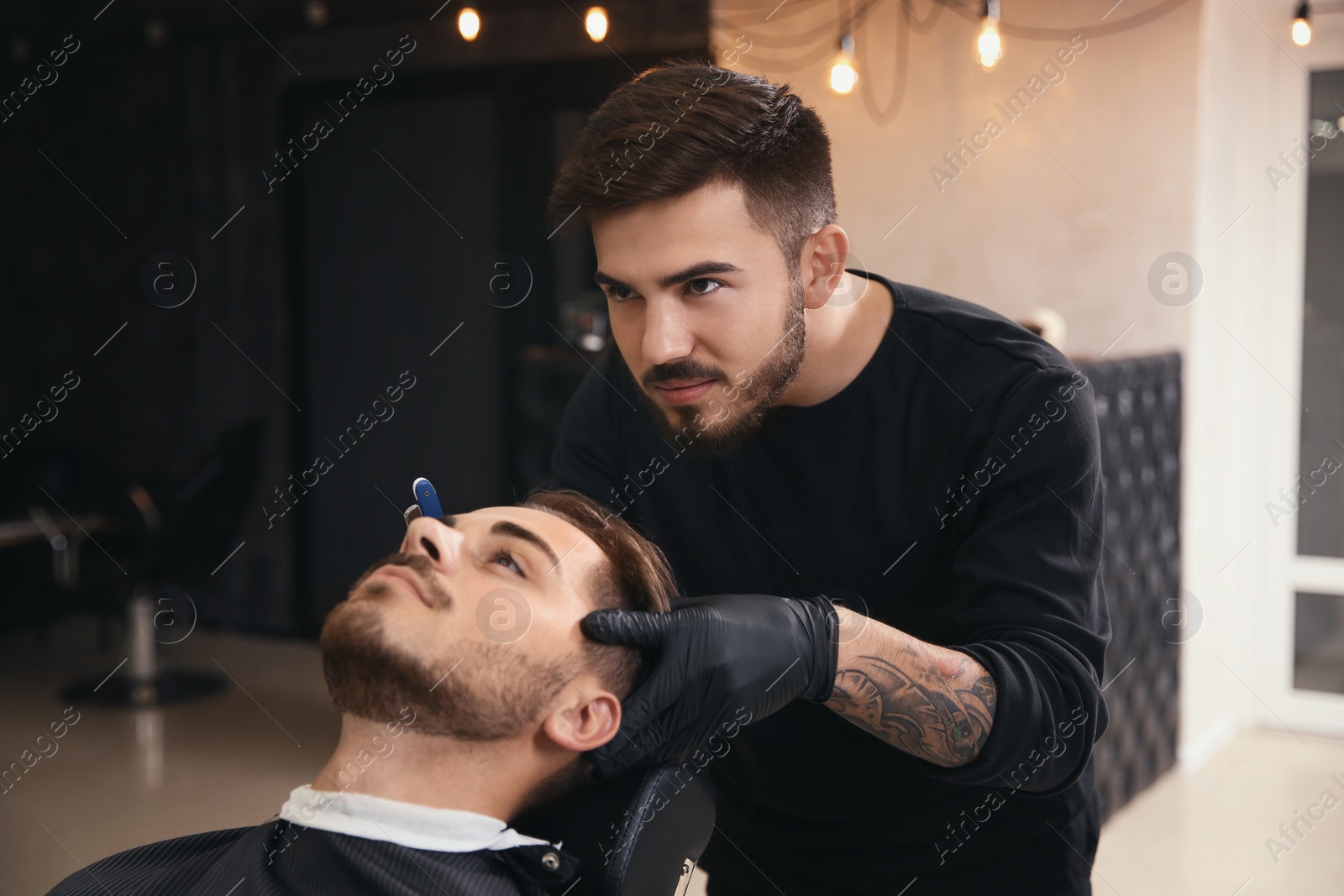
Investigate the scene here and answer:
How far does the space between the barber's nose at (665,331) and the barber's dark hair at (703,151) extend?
0.42 feet

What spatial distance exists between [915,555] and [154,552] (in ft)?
13.9

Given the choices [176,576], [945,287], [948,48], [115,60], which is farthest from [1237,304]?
[115,60]

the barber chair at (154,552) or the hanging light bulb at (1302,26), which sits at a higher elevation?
the hanging light bulb at (1302,26)

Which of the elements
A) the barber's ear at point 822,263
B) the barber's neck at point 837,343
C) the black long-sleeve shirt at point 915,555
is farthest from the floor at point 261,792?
the barber's ear at point 822,263

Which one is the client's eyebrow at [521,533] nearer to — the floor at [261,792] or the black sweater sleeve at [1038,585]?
the black sweater sleeve at [1038,585]

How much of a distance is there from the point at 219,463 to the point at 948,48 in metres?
3.35

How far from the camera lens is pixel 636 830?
44.5 inches

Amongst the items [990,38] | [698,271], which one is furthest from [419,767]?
[990,38]

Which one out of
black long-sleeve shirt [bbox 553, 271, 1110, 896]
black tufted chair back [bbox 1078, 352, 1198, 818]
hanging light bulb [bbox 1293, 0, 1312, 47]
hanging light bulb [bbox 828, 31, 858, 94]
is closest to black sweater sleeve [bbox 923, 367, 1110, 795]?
black long-sleeve shirt [bbox 553, 271, 1110, 896]

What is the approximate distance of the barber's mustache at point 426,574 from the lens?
129cm

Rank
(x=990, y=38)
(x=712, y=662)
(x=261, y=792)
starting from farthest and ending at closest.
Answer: (x=261, y=792) < (x=990, y=38) < (x=712, y=662)

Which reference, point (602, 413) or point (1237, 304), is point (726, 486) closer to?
point (602, 413)

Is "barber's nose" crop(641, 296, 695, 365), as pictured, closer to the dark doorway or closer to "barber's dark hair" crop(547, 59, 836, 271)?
"barber's dark hair" crop(547, 59, 836, 271)

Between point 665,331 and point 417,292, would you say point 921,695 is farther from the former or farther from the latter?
point 417,292
